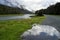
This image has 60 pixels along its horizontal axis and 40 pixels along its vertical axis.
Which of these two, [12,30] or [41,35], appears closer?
[41,35]

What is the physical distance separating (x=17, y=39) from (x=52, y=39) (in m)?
5.55

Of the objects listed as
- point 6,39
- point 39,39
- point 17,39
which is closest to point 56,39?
point 39,39

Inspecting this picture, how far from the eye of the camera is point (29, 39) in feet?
67.9

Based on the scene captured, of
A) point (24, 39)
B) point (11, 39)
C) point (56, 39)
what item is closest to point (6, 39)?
point (11, 39)

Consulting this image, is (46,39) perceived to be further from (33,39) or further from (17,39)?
(17,39)

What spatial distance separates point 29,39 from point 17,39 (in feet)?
6.35

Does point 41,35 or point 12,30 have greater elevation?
point 41,35

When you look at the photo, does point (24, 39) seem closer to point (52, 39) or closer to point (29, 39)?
point (29, 39)

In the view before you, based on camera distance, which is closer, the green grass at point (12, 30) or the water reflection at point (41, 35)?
the water reflection at point (41, 35)

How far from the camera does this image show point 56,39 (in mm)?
20703

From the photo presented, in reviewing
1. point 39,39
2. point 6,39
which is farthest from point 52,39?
point 6,39

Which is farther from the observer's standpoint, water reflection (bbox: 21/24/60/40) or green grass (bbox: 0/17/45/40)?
green grass (bbox: 0/17/45/40)

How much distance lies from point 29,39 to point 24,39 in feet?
2.85

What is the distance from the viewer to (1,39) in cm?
2078
